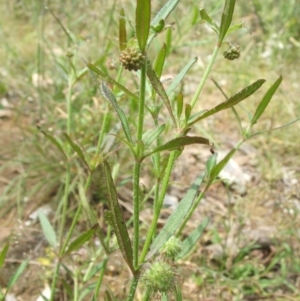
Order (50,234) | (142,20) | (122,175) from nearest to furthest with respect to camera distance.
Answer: (142,20), (50,234), (122,175)

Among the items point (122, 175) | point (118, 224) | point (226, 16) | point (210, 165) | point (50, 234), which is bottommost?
point (118, 224)

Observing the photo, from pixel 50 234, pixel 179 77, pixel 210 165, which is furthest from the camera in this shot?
pixel 50 234

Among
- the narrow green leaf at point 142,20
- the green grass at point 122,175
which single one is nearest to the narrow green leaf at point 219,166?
the green grass at point 122,175

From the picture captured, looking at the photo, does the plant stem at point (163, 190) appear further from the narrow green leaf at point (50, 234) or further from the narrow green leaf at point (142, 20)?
the narrow green leaf at point (50, 234)

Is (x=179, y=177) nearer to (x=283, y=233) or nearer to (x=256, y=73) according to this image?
(x=283, y=233)

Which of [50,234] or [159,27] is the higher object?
[159,27]

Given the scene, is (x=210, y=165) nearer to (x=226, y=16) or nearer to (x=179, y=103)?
(x=179, y=103)

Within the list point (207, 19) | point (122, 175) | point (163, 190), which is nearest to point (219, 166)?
point (163, 190)

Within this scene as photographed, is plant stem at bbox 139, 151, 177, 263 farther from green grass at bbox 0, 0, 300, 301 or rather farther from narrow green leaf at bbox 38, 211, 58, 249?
narrow green leaf at bbox 38, 211, 58, 249
